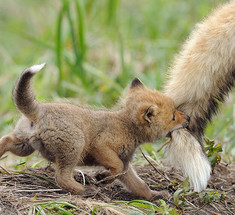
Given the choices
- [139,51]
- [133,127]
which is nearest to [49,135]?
[133,127]

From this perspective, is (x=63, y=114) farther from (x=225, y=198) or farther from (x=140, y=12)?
(x=140, y=12)

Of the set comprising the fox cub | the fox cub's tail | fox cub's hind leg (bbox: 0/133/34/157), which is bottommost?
fox cub's hind leg (bbox: 0/133/34/157)

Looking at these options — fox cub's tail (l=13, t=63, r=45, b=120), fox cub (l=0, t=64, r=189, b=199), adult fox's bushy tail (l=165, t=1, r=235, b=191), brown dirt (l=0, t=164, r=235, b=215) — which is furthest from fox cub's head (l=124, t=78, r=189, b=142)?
fox cub's tail (l=13, t=63, r=45, b=120)

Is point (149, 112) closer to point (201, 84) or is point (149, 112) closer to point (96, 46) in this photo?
point (201, 84)

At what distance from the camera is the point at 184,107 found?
466 centimetres

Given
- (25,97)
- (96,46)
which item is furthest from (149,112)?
(96,46)

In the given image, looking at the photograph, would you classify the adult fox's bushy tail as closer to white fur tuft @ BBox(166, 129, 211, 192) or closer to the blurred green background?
white fur tuft @ BBox(166, 129, 211, 192)

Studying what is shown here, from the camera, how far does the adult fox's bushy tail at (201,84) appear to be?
14.6 feet

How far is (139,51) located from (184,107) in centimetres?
525

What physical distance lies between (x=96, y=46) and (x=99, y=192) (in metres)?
5.85

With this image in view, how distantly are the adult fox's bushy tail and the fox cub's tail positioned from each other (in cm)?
132

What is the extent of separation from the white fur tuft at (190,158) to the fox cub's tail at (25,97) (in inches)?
52.9

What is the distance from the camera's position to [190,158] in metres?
4.52

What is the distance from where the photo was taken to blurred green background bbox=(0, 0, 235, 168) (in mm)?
8094
